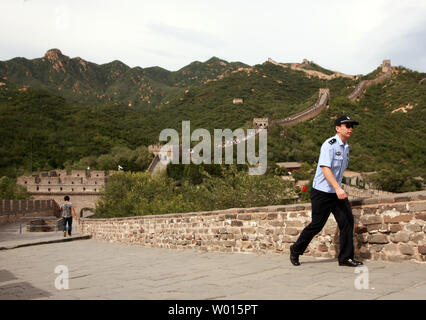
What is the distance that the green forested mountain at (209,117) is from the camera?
191 ft

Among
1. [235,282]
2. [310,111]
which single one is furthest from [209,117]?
[235,282]

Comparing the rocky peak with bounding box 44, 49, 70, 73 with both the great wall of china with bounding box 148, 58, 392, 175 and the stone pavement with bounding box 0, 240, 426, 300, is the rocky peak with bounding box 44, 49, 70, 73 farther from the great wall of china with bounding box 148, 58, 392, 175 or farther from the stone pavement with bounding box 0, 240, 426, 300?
the stone pavement with bounding box 0, 240, 426, 300

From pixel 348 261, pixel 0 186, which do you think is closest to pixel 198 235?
pixel 348 261

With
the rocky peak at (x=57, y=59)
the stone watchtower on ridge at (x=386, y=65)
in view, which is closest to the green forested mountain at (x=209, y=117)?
the stone watchtower on ridge at (x=386, y=65)

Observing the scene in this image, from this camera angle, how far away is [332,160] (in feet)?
15.3

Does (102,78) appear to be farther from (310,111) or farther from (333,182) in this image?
(333,182)

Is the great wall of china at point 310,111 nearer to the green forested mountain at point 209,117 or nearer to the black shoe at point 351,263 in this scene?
the green forested mountain at point 209,117

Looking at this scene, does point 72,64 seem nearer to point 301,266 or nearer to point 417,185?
point 417,185

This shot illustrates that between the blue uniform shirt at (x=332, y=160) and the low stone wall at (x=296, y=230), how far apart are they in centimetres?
73

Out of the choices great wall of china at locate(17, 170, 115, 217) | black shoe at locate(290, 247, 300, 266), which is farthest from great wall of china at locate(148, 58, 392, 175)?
black shoe at locate(290, 247, 300, 266)

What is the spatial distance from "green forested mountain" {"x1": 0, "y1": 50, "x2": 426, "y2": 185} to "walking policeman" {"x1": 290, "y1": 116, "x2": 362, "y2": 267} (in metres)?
49.0

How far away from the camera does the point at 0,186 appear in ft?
136

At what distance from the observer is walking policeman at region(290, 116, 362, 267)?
4.62m

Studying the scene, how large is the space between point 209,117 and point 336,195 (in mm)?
84626
